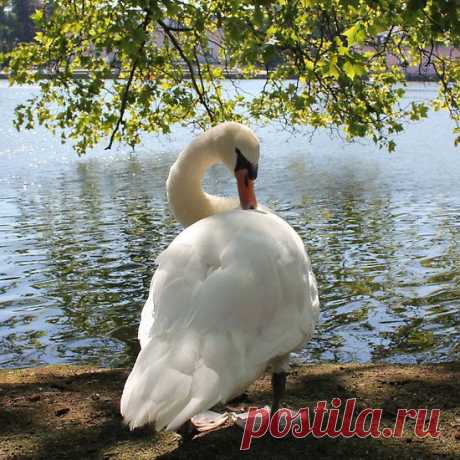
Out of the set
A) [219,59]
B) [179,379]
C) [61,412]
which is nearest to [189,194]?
[61,412]

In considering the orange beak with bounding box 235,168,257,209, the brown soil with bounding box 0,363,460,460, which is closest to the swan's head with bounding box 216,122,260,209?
the orange beak with bounding box 235,168,257,209

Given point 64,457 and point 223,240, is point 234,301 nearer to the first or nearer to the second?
point 223,240

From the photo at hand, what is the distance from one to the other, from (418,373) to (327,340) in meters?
2.30

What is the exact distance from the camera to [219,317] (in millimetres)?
3516

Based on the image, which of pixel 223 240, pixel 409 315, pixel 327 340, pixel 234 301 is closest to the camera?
pixel 234 301

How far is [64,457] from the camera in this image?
3.77 meters

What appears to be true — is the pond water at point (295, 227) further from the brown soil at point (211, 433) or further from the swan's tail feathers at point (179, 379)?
the swan's tail feathers at point (179, 379)

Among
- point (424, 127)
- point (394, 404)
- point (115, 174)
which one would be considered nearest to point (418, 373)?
point (394, 404)

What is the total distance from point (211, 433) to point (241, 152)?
7.64 ft

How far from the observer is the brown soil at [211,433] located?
3.79m

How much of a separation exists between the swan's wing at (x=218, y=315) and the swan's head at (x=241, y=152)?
1.03 meters

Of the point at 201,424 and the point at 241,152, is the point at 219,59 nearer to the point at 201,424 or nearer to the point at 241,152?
the point at 241,152

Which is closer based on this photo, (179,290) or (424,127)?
(179,290)

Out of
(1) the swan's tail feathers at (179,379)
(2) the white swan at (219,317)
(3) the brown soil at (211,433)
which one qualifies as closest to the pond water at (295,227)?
(3) the brown soil at (211,433)
